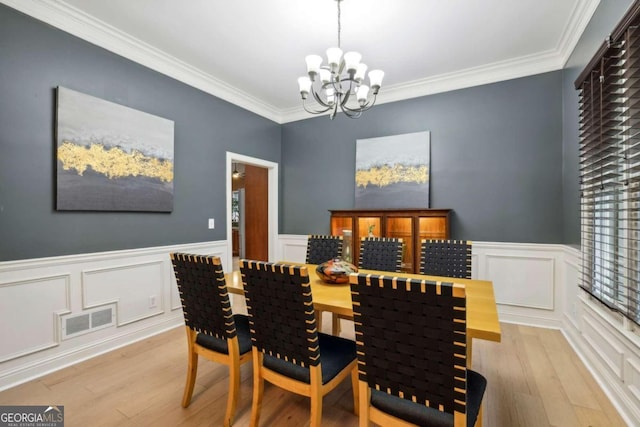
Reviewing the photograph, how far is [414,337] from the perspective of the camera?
1.09 m

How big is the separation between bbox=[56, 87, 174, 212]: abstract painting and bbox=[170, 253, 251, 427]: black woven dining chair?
1428 millimetres

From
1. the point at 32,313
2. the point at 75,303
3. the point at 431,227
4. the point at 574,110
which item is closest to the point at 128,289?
the point at 75,303

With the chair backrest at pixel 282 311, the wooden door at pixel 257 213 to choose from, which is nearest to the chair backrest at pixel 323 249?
the chair backrest at pixel 282 311

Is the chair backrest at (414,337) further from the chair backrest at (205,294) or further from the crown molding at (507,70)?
the crown molding at (507,70)

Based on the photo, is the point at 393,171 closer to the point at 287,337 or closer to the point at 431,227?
the point at 431,227

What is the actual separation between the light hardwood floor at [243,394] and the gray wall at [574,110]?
1208mm

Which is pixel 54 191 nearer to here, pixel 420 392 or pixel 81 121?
pixel 81 121

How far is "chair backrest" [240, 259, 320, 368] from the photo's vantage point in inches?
54.4

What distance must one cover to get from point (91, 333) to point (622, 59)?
4.33 metres

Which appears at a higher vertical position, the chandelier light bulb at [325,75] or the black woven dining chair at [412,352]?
the chandelier light bulb at [325,75]

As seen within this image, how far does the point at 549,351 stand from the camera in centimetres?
265

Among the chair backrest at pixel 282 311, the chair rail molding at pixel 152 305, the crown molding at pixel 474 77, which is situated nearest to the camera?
the chair backrest at pixel 282 311

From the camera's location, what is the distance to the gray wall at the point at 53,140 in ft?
7.21

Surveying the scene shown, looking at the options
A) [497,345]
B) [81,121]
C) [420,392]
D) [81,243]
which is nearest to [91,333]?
[81,243]
